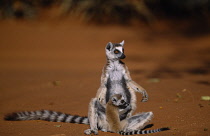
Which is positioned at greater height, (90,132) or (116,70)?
(116,70)

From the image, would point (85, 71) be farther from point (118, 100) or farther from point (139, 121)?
point (139, 121)

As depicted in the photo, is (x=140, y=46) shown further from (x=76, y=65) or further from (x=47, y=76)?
(x=47, y=76)

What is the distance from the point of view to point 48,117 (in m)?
6.53

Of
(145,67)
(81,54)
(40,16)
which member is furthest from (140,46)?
(40,16)

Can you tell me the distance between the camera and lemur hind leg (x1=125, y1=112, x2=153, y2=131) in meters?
5.65

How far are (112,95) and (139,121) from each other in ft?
2.04

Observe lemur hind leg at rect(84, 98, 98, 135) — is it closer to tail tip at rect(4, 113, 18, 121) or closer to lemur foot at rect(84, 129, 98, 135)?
lemur foot at rect(84, 129, 98, 135)

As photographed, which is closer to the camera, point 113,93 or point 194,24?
point 113,93

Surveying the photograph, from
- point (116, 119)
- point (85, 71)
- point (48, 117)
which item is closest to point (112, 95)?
point (116, 119)

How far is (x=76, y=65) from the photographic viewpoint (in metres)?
15.5

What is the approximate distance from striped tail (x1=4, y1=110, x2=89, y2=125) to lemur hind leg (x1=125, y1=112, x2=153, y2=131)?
2.87ft

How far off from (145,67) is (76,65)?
3170mm

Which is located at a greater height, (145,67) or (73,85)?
(145,67)

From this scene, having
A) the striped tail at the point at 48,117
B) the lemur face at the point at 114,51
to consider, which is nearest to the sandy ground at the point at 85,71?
the striped tail at the point at 48,117
